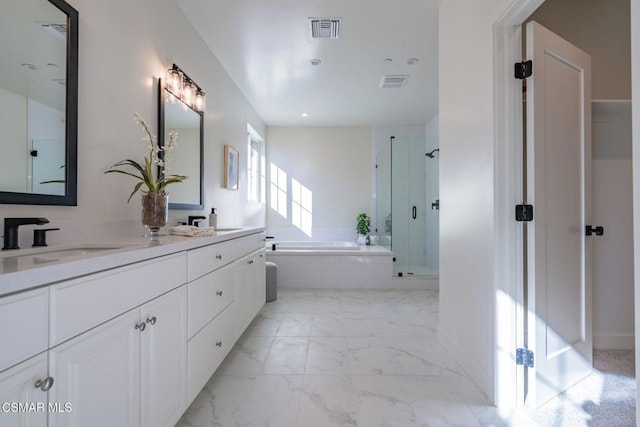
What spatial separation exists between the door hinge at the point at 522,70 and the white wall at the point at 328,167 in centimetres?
405

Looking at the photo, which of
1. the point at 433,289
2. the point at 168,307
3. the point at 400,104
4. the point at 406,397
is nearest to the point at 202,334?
the point at 168,307

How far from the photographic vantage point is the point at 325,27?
2621 mm

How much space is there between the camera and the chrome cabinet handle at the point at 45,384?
0.71 metres

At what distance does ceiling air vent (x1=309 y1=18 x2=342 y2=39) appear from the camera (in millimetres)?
2541

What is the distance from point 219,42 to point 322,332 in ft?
8.98

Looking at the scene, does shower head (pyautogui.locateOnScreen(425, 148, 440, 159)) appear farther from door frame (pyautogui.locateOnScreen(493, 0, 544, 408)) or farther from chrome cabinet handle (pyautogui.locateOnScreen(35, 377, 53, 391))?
chrome cabinet handle (pyautogui.locateOnScreen(35, 377, 53, 391))

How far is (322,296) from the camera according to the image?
3744 mm

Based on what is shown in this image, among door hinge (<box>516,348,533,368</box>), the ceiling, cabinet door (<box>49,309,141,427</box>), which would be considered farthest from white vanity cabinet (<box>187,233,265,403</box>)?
the ceiling

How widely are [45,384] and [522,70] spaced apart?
Answer: 224 cm

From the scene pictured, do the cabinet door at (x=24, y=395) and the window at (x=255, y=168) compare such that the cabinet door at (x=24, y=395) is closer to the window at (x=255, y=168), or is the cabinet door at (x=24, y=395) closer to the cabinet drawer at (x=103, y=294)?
the cabinet drawer at (x=103, y=294)

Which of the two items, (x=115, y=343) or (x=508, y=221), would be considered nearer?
(x=115, y=343)

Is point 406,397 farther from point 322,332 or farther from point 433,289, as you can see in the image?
point 433,289

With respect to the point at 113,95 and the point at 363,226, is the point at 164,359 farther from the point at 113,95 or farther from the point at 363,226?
the point at 363,226

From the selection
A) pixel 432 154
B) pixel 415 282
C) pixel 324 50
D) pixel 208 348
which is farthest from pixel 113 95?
pixel 432 154
